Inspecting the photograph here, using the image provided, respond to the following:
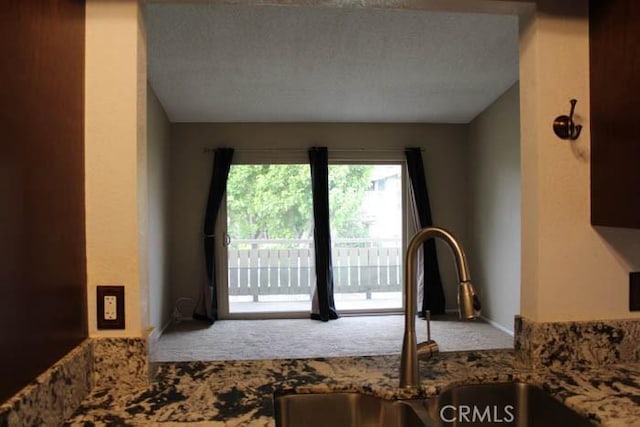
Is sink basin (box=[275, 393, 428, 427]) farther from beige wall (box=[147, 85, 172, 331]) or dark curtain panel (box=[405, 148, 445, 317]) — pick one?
dark curtain panel (box=[405, 148, 445, 317])

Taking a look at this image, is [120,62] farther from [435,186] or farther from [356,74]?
[435,186]

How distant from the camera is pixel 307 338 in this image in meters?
3.69

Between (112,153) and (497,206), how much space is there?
378 centimetres

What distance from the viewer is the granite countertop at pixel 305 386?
2.59 feet

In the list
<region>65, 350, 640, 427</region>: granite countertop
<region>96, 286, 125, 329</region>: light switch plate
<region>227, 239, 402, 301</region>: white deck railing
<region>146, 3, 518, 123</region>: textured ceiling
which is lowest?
<region>227, 239, 402, 301</region>: white deck railing

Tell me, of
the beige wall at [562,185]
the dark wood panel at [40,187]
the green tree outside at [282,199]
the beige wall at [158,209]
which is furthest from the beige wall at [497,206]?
the dark wood panel at [40,187]

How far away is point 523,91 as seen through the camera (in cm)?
112

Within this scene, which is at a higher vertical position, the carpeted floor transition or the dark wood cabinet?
the dark wood cabinet

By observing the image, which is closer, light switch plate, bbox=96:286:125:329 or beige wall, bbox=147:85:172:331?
light switch plate, bbox=96:286:125:329

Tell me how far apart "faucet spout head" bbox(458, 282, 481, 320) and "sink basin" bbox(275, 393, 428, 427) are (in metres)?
0.24

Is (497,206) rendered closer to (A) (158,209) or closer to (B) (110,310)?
(A) (158,209)

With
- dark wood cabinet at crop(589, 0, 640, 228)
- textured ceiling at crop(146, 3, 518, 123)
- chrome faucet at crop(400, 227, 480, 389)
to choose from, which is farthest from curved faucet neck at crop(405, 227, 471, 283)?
textured ceiling at crop(146, 3, 518, 123)

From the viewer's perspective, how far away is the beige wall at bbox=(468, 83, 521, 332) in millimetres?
3592

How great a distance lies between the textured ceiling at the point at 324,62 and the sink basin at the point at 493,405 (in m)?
1.97
